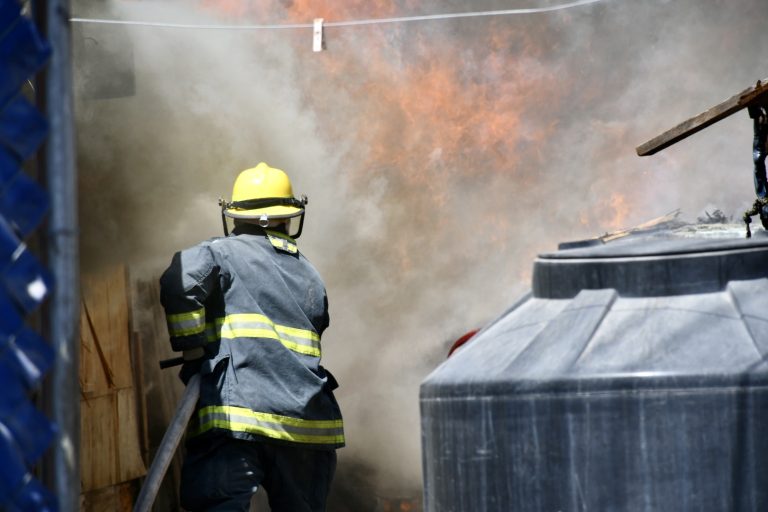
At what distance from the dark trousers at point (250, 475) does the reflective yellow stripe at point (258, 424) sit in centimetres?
8

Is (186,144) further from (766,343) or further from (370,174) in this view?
(766,343)

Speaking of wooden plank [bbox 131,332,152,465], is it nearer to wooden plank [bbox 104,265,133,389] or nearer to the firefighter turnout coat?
wooden plank [bbox 104,265,133,389]

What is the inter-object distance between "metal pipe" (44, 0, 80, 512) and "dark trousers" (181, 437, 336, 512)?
2393 millimetres

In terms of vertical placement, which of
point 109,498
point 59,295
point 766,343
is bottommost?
point 109,498

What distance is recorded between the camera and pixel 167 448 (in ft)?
13.5

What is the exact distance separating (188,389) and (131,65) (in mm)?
2045

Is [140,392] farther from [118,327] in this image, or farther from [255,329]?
[255,329]

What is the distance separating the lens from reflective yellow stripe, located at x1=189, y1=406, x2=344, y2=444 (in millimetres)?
4344

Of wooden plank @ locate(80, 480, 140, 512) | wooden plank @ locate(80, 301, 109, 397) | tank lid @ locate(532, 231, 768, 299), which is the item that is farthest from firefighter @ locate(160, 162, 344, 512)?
tank lid @ locate(532, 231, 768, 299)

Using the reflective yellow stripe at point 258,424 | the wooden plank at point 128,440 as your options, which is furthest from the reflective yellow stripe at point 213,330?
the wooden plank at point 128,440

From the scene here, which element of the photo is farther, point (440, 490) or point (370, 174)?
point (370, 174)

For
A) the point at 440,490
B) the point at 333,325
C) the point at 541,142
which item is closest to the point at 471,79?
the point at 541,142

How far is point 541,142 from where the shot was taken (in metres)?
7.30

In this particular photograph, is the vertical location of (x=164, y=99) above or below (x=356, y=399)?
above
